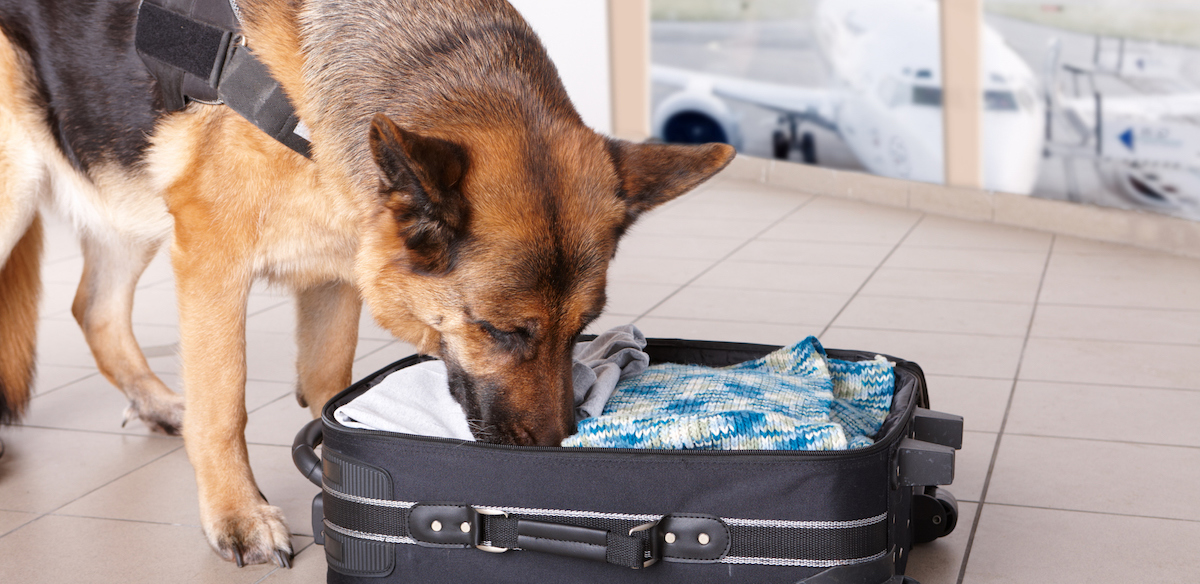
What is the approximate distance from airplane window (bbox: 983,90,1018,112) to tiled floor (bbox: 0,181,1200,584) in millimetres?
772

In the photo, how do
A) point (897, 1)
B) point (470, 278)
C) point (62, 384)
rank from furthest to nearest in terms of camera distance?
point (897, 1)
point (62, 384)
point (470, 278)

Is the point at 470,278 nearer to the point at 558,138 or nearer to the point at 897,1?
the point at 558,138

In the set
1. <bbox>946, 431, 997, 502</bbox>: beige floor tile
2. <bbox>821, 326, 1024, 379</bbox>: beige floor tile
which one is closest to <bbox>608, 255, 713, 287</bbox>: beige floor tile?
<bbox>821, 326, 1024, 379</bbox>: beige floor tile

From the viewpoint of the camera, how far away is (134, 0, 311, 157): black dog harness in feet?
6.29

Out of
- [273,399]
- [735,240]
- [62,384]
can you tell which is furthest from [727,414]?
[735,240]

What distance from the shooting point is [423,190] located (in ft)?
5.22

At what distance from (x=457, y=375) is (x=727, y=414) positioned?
1.55 ft

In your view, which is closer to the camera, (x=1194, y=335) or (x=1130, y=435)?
(x=1130, y=435)

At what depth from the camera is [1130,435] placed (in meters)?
2.61

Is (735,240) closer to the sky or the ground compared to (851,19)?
closer to the ground

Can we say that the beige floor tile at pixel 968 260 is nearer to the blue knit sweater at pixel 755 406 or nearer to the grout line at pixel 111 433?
the blue knit sweater at pixel 755 406

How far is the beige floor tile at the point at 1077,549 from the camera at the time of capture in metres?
1.92

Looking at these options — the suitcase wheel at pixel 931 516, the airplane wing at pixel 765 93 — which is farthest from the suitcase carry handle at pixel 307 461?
the airplane wing at pixel 765 93

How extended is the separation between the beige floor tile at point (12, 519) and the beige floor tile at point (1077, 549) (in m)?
1.96
